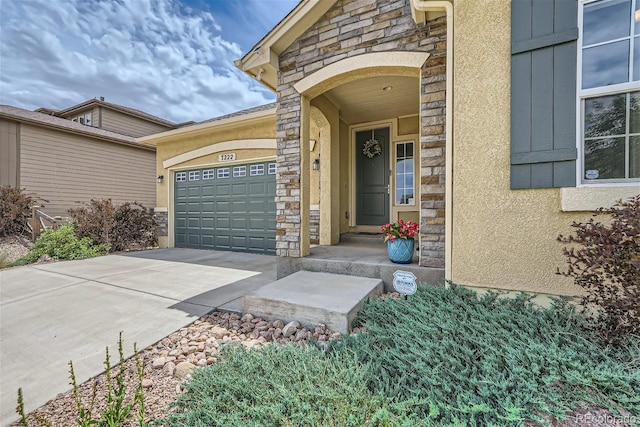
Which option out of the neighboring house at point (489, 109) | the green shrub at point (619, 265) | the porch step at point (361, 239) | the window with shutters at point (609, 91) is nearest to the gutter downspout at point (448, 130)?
the neighboring house at point (489, 109)

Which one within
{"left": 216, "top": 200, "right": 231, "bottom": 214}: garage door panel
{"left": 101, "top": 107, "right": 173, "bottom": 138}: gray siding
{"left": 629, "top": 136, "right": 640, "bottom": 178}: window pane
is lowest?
{"left": 216, "top": 200, "right": 231, "bottom": 214}: garage door panel

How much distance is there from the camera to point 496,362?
1729 millimetres

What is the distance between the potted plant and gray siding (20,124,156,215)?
1231cm

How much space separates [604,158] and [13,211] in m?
13.0

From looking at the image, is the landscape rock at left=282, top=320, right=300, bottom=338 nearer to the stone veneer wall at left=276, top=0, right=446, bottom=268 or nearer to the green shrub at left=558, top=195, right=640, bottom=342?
the stone veneer wall at left=276, top=0, right=446, bottom=268

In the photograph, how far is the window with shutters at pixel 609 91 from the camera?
8.23ft

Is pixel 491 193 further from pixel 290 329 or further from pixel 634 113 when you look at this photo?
pixel 290 329

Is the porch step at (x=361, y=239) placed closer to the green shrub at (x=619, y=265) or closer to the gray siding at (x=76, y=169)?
the green shrub at (x=619, y=265)

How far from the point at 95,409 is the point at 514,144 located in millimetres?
4135

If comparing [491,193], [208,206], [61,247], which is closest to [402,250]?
[491,193]

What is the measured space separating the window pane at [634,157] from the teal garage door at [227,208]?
5929 mm

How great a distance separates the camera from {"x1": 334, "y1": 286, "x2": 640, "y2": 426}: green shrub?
143 cm

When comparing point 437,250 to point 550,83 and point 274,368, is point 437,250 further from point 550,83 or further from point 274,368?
point 274,368

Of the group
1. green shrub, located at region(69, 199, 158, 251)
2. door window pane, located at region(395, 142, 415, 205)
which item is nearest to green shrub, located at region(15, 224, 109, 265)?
green shrub, located at region(69, 199, 158, 251)
